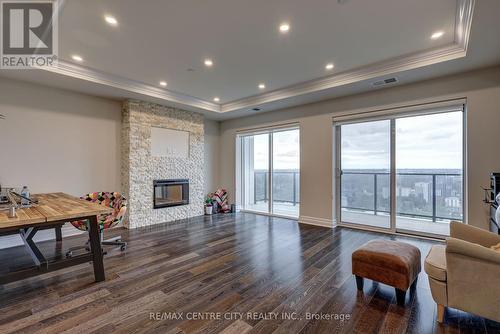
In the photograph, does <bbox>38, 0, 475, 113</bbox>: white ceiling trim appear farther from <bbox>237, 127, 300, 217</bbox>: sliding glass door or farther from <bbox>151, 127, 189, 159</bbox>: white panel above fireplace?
<bbox>237, 127, 300, 217</bbox>: sliding glass door

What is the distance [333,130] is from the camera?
4.92 m

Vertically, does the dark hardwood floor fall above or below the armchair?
below

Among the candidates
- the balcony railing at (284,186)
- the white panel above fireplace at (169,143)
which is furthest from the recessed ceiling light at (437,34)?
the white panel above fireplace at (169,143)

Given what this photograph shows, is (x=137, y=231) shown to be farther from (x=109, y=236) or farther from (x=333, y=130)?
(x=333, y=130)

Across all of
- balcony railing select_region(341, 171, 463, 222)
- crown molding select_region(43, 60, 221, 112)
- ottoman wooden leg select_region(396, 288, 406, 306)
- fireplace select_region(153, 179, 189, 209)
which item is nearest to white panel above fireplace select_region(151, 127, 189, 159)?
fireplace select_region(153, 179, 189, 209)

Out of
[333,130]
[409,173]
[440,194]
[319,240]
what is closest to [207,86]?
[333,130]

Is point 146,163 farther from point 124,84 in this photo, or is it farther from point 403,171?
point 403,171

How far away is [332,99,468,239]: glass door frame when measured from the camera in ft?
12.1

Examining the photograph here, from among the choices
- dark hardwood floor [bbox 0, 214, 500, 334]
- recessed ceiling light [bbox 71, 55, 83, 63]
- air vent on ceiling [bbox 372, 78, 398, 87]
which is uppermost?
recessed ceiling light [bbox 71, 55, 83, 63]

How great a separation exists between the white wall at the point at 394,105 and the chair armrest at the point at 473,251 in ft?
8.08

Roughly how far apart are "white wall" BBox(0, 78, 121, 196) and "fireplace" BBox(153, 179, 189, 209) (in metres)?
0.83

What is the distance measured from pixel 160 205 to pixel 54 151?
2.22m

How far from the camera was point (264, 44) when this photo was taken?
10.2 ft

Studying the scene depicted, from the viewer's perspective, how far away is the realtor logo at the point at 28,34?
8.00 feet
